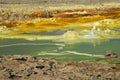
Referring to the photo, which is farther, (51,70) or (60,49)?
(60,49)

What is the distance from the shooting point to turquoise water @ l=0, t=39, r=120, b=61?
958 inches

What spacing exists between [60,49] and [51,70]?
8095 mm

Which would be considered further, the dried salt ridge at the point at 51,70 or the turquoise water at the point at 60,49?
the turquoise water at the point at 60,49

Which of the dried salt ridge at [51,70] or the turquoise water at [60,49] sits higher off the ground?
the dried salt ridge at [51,70]

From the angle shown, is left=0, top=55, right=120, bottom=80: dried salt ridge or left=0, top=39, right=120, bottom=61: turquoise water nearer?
left=0, top=55, right=120, bottom=80: dried salt ridge

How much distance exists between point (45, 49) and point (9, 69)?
8.64 metres

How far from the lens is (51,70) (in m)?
19.1

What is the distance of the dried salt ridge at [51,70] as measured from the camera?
17.9 metres

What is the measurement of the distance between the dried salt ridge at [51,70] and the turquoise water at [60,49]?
2.88 meters

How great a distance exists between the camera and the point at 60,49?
27125 millimetres

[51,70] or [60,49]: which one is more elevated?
[51,70]

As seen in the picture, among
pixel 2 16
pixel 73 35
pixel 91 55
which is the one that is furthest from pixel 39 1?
pixel 91 55

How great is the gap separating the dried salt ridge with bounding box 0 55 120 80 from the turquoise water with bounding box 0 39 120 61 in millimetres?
2883

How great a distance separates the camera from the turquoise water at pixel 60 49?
24328mm
